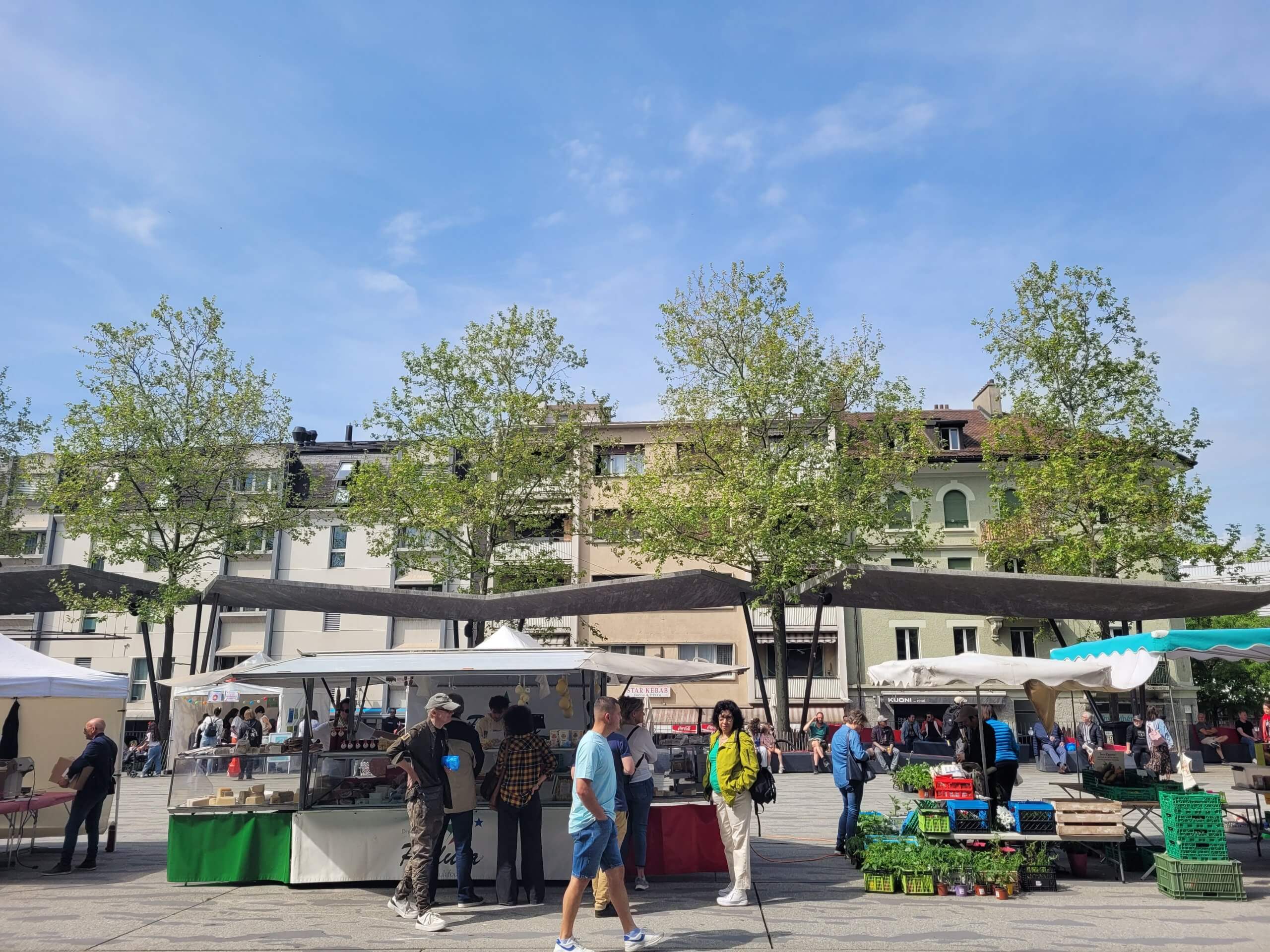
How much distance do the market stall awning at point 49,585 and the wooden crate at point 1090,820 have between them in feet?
61.6

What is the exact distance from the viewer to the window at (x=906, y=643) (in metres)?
38.3

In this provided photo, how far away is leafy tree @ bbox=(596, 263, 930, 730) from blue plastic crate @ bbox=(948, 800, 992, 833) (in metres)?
15.2

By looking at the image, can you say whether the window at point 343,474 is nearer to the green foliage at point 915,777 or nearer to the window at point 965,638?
the window at point 965,638

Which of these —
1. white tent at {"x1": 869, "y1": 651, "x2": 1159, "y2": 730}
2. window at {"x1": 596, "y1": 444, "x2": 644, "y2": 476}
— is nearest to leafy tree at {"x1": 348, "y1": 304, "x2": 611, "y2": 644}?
window at {"x1": 596, "y1": 444, "x2": 644, "y2": 476}

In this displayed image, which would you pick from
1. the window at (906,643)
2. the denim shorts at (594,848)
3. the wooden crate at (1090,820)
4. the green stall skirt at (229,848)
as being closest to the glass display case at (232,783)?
the green stall skirt at (229,848)

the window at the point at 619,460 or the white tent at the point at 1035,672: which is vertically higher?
the window at the point at 619,460

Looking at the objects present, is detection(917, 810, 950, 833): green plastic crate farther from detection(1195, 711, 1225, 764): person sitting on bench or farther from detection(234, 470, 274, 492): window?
detection(1195, 711, 1225, 764): person sitting on bench

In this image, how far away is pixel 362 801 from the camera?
9359 mm

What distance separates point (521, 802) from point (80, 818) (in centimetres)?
526

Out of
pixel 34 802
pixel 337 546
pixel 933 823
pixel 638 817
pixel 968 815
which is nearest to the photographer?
pixel 638 817

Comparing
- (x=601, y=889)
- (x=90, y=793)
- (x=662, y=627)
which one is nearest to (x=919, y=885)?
(x=601, y=889)

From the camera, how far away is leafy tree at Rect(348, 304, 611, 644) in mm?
27812

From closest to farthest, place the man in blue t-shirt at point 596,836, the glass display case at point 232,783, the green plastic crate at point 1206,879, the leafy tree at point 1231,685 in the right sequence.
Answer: the man in blue t-shirt at point 596,836 → the green plastic crate at point 1206,879 → the glass display case at point 232,783 → the leafy tree at point 1231,685

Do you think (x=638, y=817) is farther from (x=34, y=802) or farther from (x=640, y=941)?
(x=34, y=802)
